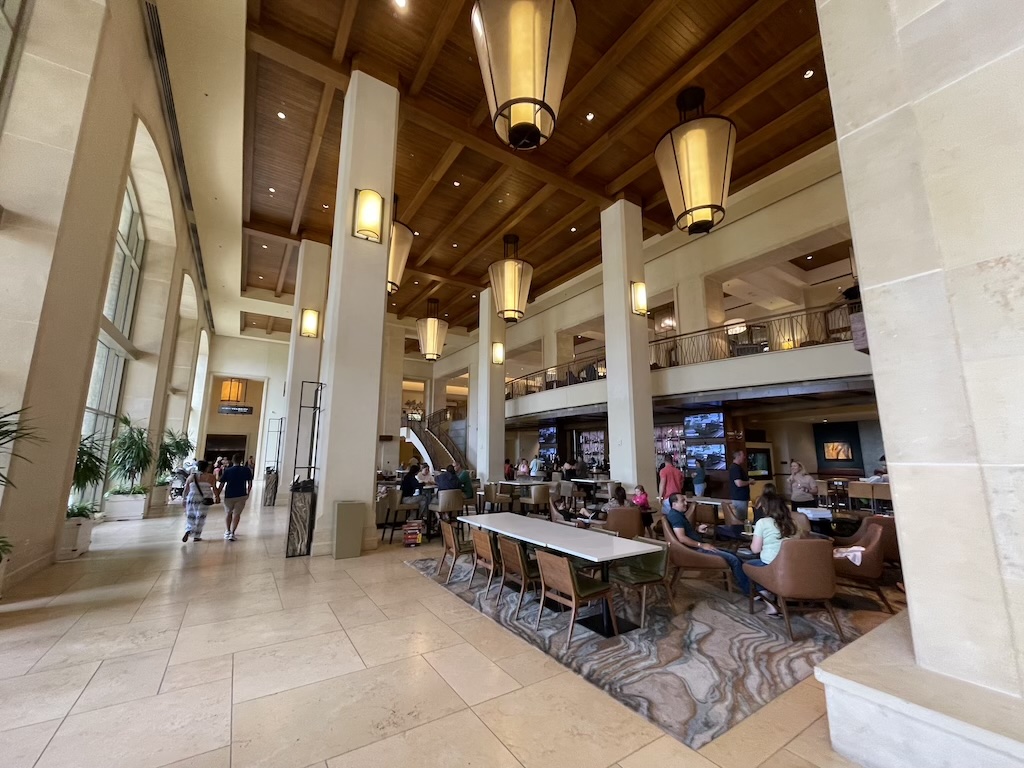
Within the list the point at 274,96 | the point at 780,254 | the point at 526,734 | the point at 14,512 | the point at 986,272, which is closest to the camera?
the point at 986,272

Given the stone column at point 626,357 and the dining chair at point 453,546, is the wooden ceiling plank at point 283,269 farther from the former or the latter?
the dining chair at point 453,546

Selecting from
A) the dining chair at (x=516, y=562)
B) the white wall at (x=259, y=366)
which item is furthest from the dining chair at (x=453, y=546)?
the white wall at (x=259, y=366)

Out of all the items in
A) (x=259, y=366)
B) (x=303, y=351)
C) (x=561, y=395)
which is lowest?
(x=561, y=395)

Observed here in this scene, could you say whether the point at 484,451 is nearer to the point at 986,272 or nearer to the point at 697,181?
the point at 697,181

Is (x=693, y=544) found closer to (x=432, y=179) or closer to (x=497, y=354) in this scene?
(x=432, y=179)

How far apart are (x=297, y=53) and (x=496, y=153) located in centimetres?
359

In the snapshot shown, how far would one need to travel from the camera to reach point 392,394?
1741 cm

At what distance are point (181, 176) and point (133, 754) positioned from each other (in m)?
10.6

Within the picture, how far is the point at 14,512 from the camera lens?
4027 mm

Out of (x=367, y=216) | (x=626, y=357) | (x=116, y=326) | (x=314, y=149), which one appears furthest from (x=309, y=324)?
(x=626, y=357)

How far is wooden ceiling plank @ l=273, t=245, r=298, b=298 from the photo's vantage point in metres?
12.3

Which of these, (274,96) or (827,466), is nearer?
(274,96)

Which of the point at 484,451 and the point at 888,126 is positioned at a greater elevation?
the point at 888,126

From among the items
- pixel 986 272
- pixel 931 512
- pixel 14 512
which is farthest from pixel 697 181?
pixel 14 512
